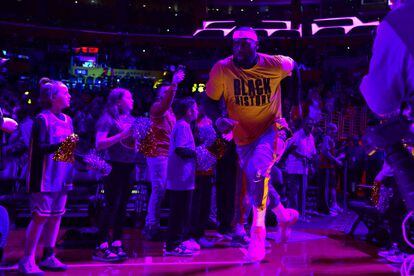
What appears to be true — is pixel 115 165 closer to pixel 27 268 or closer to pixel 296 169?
pixel 27 268

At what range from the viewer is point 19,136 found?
7852 millimetres

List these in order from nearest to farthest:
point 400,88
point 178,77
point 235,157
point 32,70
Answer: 1. point 400,88
2. point 178,77
3. point 235,157
4. point 32,70

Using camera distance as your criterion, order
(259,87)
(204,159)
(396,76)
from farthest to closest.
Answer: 1. (204,159)
2. (259,87)
3. (396,76)

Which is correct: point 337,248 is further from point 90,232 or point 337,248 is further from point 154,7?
point 154,7

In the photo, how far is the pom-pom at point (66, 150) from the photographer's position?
15.0ft

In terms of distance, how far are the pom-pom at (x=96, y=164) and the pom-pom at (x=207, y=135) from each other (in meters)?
1.49

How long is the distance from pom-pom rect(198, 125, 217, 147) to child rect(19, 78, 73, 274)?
6.19ft

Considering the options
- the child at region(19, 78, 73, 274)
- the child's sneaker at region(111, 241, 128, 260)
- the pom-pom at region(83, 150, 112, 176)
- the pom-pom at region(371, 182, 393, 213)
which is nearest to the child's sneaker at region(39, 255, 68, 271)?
the child at region(19, 78, 73, 274)

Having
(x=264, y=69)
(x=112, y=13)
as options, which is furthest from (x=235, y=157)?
(x=112, y=13)

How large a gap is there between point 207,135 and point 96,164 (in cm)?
178

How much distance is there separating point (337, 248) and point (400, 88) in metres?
4.72

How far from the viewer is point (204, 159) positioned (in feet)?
19.6

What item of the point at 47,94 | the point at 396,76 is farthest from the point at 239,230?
the point at 396,76

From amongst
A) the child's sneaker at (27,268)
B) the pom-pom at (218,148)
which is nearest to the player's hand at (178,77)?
the pom-pom at (218,148)
